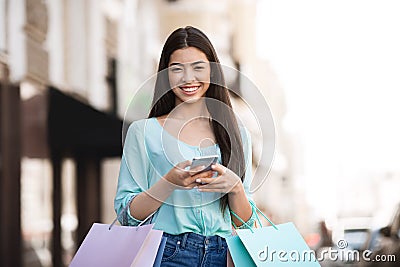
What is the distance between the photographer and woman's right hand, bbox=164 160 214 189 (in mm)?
3123

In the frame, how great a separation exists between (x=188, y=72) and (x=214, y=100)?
162 mm

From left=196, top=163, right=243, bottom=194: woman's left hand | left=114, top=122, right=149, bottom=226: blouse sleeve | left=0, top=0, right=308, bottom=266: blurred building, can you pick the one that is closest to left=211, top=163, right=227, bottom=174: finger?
left=196, top=163, right=243, bottom=194: woman's left hand

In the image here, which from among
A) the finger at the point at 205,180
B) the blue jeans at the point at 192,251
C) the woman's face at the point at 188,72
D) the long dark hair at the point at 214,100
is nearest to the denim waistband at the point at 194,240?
the blue jeans at the point at 192,251

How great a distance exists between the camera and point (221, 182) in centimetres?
319

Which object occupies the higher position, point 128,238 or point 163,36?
point 163,36

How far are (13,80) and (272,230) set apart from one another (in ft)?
23.1

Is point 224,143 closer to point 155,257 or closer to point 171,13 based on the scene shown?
point 155,257

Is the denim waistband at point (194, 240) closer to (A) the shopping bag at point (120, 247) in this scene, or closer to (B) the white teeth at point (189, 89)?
(A) the shopping bag at point (120, 247)

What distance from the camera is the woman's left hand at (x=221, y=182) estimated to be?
315cm

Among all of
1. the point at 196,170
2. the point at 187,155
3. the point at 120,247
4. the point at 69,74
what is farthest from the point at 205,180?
the point at 69,74

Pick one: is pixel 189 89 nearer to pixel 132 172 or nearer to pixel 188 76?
pixel 188 76

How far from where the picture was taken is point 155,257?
3217 mm

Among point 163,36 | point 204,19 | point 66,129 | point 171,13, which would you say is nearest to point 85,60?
point 66,129

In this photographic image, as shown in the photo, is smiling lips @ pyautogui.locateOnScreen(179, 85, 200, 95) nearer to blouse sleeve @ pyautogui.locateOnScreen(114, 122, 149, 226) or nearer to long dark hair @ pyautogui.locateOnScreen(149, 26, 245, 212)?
long dark hair @ pyautogui.locateOnScreen(149, 26, 245, 212)
